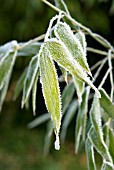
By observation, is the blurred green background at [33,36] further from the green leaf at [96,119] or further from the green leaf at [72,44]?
the green leaf at [72,44]

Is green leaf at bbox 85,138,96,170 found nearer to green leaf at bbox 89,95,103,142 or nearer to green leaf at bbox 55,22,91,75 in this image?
green leaf at bbox 89,95,103,142

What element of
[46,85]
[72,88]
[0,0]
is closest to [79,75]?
[46,85]

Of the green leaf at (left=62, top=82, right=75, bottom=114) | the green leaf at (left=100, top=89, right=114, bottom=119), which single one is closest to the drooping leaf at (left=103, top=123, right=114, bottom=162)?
the green leaf at (left=100, top=89, right=114, bottom=119)

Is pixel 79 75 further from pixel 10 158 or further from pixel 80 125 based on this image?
pixel 10 158

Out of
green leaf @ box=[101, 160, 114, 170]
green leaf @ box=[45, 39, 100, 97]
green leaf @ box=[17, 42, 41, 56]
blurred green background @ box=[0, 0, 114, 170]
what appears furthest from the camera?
blurred green background @ box=[0, 0, 114, 170]

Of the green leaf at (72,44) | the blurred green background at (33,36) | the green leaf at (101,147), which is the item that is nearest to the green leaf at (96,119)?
the green leaf at (101,147)
